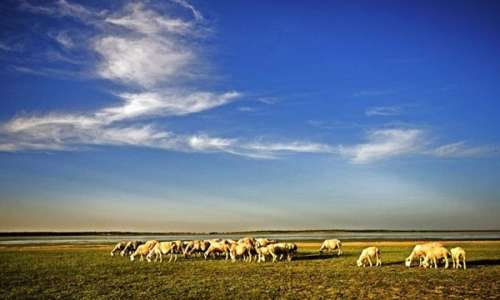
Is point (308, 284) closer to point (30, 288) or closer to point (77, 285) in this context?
point (77, 285)

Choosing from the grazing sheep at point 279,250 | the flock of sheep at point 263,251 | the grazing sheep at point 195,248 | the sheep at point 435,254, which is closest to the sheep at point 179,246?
the flock of sheep at point 263,251

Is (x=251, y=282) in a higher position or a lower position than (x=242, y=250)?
lower

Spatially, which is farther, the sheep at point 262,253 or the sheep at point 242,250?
the sheep at point 242,250

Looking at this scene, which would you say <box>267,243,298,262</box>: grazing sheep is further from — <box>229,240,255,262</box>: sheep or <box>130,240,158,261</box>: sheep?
<box>130,240,158,261</box>: sheep

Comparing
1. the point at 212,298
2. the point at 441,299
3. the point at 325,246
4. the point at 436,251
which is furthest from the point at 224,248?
the point at 441,299

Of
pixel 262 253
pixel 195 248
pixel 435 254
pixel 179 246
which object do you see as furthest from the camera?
pixel 179 246

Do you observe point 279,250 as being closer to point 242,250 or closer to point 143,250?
point 242,250

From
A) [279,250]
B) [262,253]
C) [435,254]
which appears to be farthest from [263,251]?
[435,254]

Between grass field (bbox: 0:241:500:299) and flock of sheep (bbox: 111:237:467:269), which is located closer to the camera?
grass field (bbox: 0:241:500:299)

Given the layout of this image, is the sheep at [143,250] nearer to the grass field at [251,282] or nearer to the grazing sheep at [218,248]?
the grazing sheep at [218,248]

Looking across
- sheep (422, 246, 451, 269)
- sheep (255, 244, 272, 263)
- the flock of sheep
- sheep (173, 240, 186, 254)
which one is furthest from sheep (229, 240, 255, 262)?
sheep (422, 246, 451, 269)

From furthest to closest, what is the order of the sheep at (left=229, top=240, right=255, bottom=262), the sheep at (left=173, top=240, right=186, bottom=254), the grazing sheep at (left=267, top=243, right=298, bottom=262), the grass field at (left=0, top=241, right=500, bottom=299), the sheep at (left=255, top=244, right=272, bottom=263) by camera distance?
the sheep at (left=173, top=240, right=186, bottom=254), the sheep at (left=229, top=240, right=255, bottom=262), the grazing sheep at (left=267, top=243, right=298, bottom=262), the sheep at (left=255, top=244, right=272, bottom=263), the grass field at (left=0, top=241, right=500, bottom=299)

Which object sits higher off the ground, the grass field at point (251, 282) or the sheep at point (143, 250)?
the sheep at point (143, 250)

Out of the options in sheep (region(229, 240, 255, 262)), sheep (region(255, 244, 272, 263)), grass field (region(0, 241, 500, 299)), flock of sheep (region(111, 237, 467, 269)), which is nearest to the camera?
grass field (region(0, 241, 500, 299))
